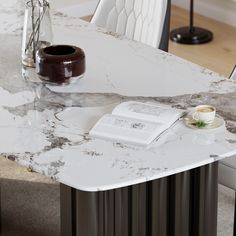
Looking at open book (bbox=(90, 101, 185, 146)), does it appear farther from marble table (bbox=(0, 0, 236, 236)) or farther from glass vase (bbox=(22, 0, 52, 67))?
glass vase (bbox=(22, 0, 52, 67))

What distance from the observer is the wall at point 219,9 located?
516cm

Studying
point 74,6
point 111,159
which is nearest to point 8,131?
point 111,159

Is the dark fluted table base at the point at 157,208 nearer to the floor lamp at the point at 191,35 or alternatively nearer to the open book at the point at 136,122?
the open book at the point at 136,122

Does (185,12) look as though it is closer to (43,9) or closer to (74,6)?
(74,6)

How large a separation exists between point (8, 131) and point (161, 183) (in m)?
0.43

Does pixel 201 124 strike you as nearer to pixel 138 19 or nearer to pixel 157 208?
pixel 157 208

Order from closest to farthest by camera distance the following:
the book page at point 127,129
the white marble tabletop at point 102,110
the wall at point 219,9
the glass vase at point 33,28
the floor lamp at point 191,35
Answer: the white marble tabletop at point 102,110
the book page at point 127,129
the glass vase at point 33,28
the floor lamp at point 191,35
the wall at point 219,9

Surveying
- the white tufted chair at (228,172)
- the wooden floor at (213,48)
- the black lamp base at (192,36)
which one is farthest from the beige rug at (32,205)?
the black lamp base at (192,36)

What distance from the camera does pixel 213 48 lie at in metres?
4.89

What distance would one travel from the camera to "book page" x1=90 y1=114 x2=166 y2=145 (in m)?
2.09

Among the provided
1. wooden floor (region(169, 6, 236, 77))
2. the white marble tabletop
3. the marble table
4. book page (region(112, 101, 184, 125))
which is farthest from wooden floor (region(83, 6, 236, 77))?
book page (region(112, 101, 184, 125))

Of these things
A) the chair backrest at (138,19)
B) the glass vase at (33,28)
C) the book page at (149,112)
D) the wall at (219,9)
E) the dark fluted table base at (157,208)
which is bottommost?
the wall at (219,9)

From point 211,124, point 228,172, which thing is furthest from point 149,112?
point 228,172

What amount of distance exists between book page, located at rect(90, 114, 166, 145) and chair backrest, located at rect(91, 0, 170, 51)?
973 millimetres
